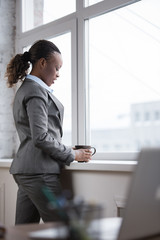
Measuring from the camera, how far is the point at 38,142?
85.3 inches

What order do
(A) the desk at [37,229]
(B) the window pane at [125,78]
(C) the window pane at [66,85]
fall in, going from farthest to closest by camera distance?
1. (C) the window pane at [66,85]
2. (B) the window pane at [125,78]
3. (A) the desk at [37,229]

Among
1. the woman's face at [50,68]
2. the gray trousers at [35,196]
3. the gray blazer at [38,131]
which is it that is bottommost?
the gray trousers at [35,196]

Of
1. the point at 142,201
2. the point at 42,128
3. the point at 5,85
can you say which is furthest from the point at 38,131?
the point at 5,85

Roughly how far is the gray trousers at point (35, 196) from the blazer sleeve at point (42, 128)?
0.49ft

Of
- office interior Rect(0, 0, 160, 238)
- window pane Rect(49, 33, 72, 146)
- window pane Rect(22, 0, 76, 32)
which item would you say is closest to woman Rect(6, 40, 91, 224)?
office interior Rect(0, 0, 160, 238)

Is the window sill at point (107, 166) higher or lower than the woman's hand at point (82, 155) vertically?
lower

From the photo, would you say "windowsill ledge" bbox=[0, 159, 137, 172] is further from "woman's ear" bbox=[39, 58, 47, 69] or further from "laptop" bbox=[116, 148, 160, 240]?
"laptop" bbox=[116, 148, 160, 240]

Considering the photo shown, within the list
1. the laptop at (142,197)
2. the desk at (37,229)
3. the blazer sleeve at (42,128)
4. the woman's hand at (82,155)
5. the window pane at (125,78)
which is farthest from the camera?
the window pane at (125,78)

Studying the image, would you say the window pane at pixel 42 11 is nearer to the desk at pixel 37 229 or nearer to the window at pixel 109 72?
the window at pixel 109 72

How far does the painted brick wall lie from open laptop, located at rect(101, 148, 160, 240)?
98.4 inches

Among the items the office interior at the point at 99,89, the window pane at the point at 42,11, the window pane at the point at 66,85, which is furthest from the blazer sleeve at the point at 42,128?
the window pane at the point at 42,11

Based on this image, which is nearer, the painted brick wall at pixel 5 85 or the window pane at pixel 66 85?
the window pane at pixel 66 85

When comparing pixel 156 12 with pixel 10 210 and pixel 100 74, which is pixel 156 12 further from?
pixel 10 210

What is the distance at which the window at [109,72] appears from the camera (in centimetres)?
252
